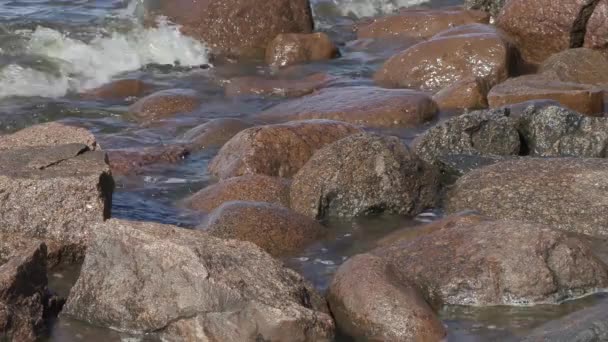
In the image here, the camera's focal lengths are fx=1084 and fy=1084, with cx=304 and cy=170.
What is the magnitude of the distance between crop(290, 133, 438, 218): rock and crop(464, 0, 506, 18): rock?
306 inches

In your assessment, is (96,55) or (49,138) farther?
(96,55)

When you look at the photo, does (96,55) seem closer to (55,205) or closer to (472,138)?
(472,138)

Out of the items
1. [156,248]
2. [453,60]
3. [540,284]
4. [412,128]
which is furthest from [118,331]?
[453,60]

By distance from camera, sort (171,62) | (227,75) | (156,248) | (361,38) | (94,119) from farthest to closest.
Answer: (361,38) < (171,62) < (227,75) < (94,119) < (156,248)

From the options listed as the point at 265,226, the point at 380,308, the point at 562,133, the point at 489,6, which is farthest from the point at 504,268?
the point at 489,6

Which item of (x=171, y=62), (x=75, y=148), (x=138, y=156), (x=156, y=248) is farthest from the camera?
(x=171, y=62)

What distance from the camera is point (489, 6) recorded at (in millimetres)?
15352

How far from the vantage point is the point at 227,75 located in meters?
13.4

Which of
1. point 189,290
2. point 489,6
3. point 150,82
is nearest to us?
point 189,290

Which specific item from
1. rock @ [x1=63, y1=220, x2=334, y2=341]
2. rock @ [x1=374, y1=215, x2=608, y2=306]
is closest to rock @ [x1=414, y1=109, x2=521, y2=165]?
rock @ [x1=374, y1=215, x2=608, y2=306]

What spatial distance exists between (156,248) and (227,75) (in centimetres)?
774

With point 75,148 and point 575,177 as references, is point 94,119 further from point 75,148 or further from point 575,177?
point 575,177

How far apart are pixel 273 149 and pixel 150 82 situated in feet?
15.7

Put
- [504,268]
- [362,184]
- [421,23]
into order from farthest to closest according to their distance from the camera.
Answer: [421,23] < [362,184] < [504,268]
